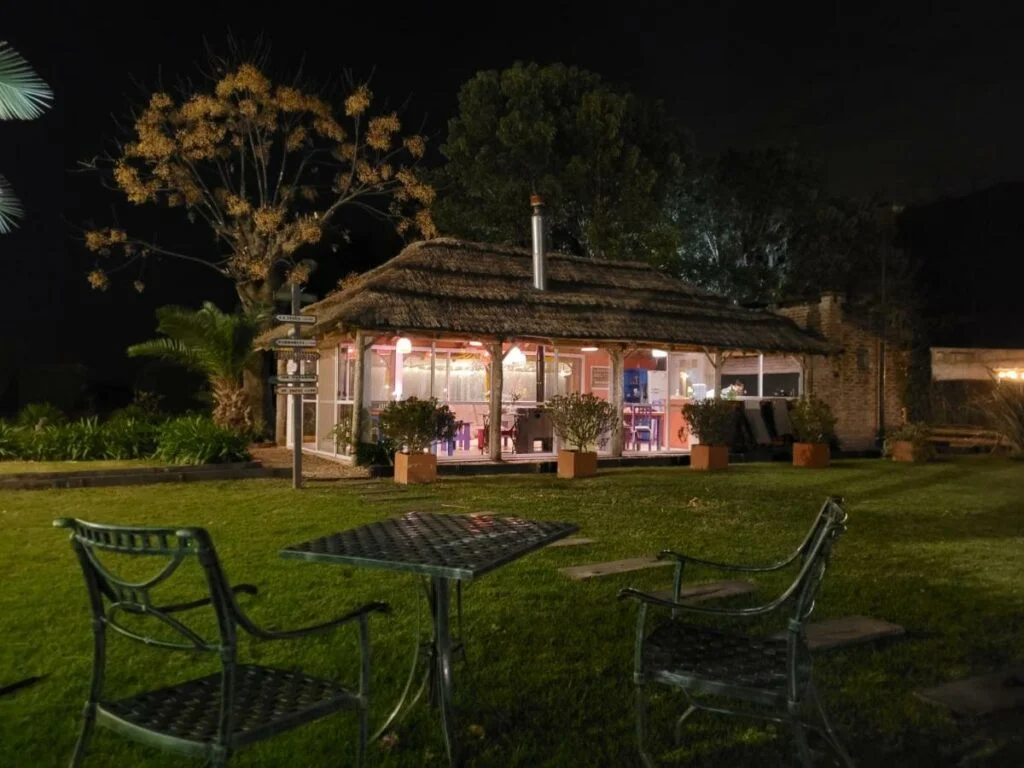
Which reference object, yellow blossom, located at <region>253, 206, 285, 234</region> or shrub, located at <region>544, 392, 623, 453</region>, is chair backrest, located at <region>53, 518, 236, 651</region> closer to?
shrub, located at <region>544, 392, 623, 453</region>

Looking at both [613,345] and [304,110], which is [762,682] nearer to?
[613,345]

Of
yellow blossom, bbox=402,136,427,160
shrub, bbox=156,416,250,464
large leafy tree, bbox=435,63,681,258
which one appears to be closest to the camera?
shrub, bbox=156,416,250,464

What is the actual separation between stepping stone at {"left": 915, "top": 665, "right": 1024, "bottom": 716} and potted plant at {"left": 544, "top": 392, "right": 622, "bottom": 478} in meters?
9.07

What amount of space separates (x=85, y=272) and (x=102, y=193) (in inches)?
89.0

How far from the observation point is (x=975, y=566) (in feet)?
20.5

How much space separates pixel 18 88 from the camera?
15.0 ft

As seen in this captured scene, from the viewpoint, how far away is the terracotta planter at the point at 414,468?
11711mm

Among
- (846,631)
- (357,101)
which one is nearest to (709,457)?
(846,631)

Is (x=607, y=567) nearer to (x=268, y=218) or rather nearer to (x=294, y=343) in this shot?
(x=294, y=343)

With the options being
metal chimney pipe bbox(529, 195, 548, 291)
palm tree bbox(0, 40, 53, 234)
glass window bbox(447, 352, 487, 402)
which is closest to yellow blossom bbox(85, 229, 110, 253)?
glass window bbox(447, 352, 487, 402)

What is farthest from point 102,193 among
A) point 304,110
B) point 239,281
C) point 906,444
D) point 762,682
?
point 762,682

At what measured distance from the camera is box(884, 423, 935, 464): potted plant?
16.2m

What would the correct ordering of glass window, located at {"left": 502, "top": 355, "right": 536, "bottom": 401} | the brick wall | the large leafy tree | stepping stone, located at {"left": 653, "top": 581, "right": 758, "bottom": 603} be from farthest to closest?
the large leafy tree → the brick wall → glass window, located at {"left": 502, "top": 355, "right": 536, "bottom": 401} → stepping stone, located at {"left": 653, "top": 581, "right": 758, "bottom": 603}

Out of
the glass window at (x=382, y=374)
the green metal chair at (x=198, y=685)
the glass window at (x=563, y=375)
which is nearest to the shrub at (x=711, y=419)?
the glass window at (x=563, y=375)
